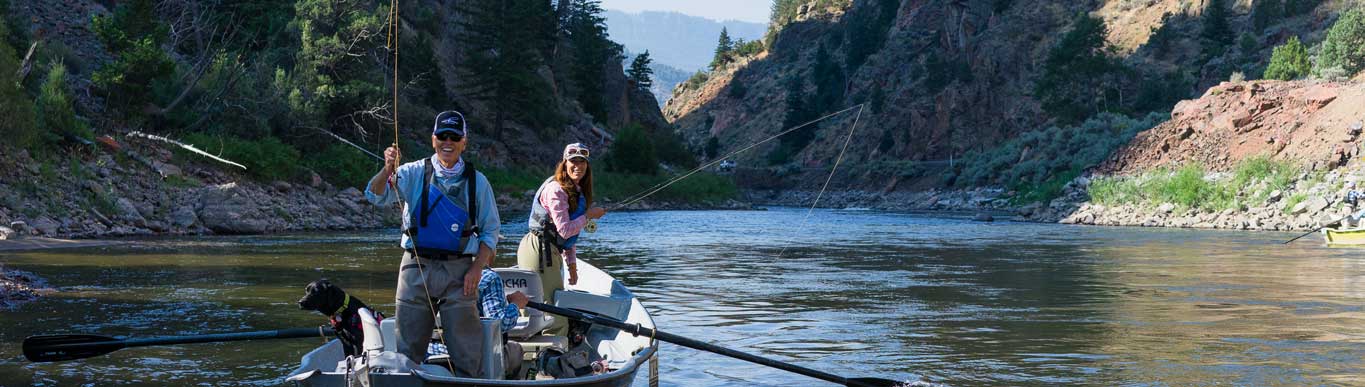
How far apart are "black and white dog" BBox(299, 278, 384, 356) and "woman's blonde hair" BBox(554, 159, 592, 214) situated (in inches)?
96.5

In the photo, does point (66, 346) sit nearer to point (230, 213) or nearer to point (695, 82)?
point (230, 213)

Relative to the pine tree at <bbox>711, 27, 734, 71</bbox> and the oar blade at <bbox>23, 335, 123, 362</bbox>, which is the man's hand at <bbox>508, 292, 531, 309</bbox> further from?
the pine tree at <bbox>711, 27, 734, 71</bbox>

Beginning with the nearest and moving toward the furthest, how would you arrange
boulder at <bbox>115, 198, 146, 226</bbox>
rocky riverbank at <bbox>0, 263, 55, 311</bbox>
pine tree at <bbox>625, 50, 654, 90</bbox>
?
rocky riverbank at <bbox>0, 263, 55, 311</bbox>, boulder at <bbox>115, 198, 146, 226</bbox>, pine tree at <bbox>625, 50, 654, 90</bbox>

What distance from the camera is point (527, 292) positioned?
9.55m

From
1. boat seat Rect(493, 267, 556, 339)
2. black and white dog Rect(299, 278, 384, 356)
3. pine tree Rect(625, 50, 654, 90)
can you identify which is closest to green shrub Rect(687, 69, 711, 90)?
pine tree Rect(625, 50, 654, 90)

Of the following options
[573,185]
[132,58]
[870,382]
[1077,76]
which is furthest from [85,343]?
[1077,76]

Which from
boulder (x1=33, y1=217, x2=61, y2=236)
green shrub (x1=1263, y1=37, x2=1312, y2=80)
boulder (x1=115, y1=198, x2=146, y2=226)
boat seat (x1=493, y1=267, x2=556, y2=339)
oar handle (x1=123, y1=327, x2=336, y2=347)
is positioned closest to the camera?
oar handle (x1=123, y1=327, x2=336, y2=347)

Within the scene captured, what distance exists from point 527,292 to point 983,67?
100051 mm

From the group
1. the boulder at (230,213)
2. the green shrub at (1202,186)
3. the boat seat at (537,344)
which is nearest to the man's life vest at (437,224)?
the boat seat at (537,344)

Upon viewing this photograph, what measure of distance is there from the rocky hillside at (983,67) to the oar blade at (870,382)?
8436 centimetres

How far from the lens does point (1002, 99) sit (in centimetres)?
10244

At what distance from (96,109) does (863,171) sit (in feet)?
242

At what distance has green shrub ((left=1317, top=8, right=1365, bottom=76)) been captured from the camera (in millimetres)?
68188

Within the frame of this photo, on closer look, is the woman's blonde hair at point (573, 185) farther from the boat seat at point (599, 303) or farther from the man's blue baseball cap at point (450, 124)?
the man's blue baseball cap at point (450, 124)
